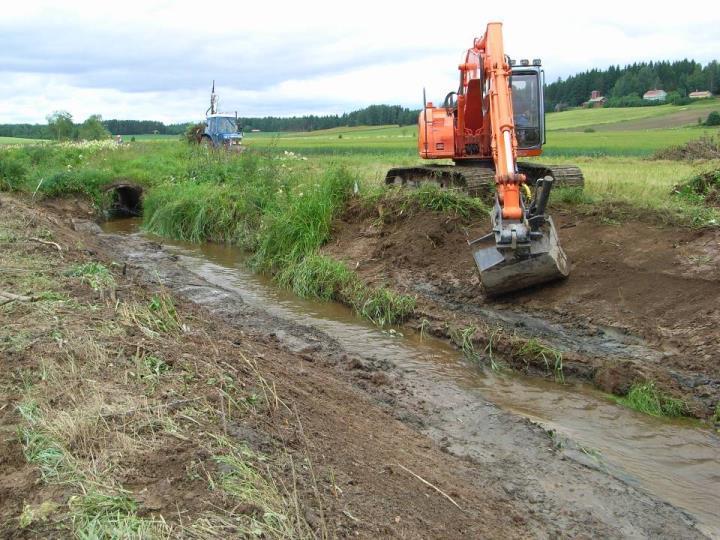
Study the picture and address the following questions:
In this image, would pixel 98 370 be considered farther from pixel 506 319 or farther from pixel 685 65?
pixel 685 65

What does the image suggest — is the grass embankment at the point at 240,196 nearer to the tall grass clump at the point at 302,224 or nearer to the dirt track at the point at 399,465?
the tall grass clump at the point at 302,224

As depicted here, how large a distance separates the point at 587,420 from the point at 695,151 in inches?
770

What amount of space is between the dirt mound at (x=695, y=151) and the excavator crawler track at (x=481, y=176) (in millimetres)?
11751

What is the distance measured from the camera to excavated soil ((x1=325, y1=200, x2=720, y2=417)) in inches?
276

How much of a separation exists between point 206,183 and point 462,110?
9324mm

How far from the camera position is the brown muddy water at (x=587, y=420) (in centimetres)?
505

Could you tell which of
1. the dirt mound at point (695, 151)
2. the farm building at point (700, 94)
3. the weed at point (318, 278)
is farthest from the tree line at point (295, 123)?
the weed at point (318, 278)

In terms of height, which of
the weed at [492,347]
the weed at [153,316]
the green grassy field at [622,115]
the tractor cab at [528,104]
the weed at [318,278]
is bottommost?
the weed at [492,347]

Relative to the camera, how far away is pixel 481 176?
38.5 feet

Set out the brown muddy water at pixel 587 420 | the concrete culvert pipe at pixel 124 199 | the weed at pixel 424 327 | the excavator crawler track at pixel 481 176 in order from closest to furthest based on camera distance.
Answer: the brown muddy water at pixel 587 420 < the weed at pixel 424 327 < the excavator crawler track at pixel 481 176 < the concrete culvert pipe at pixel 124 199

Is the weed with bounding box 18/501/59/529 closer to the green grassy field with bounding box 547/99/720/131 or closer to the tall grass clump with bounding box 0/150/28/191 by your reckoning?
the tall grass clump with bounding box 0/150/28/191

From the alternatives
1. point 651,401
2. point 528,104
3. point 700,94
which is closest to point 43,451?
point 651,401

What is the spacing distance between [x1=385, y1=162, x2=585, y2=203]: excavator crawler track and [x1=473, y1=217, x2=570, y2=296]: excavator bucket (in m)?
2.38

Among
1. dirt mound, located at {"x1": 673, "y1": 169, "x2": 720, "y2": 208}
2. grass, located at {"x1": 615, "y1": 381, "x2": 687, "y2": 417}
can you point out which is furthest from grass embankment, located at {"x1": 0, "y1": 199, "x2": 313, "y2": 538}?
dirt mound, located at {"x1": 673, "y1": 169, "x2": 720, "y2": 208}
